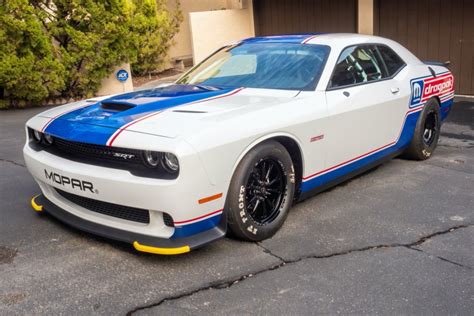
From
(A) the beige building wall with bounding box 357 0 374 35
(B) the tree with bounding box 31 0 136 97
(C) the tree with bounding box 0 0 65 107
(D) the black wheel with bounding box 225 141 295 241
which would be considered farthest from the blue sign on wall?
(D) the black wheel with bounding box 225 141 295 241

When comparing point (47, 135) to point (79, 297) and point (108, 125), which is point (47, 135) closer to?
point (108, 125)

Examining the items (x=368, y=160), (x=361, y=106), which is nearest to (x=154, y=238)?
(x=361, y=106)

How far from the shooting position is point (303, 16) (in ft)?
37.1

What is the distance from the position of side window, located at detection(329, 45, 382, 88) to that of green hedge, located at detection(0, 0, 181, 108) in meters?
6.20

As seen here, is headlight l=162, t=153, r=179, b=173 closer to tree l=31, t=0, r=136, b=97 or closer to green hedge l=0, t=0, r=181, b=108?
green hedge l=0, t=0, r=181, b=108

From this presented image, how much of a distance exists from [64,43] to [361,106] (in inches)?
287

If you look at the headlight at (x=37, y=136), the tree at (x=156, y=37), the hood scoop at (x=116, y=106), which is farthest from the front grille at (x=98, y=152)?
the tree at (x=156, y=37)

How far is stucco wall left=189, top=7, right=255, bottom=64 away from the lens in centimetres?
1287

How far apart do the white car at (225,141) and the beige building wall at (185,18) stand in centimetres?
1048

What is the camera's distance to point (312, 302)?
9.54ft

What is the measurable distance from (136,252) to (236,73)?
6.31 ft

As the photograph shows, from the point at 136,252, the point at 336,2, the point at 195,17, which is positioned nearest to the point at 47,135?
the point at 136,252

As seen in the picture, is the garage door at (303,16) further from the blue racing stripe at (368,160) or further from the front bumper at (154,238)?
the front bumper at (154,238)

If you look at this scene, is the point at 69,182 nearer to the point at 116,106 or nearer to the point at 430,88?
the point at 116,106
